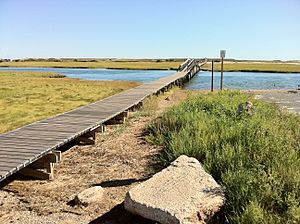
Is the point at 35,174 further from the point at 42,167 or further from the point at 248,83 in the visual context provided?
the point at 248,83

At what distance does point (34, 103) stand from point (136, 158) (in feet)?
41.2

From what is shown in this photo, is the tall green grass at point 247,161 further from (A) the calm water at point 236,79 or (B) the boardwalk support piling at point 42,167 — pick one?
(A) the calm water at point 236,79

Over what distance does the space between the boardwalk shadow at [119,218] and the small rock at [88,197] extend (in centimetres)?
40

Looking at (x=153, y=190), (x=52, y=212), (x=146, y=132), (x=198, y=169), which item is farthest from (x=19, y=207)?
(x=146, y=132)

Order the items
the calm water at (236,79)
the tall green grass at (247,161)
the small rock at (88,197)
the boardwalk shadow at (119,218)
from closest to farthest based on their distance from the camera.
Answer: the tall green grass at (247,161) → the boardwalk shadow at (119,218) → the small rock at (88,197) → the calm water at (236,79)

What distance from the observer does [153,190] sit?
4391 mm

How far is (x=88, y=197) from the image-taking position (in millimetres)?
5160

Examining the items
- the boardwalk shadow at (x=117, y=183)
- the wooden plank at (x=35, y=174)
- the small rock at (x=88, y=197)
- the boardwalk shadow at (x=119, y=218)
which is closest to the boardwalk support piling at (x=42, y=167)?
the wooden plank at (x=35, y=174)

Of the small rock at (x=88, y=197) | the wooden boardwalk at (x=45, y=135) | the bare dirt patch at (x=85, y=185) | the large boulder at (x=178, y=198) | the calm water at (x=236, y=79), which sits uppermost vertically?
the large boulder at (x=178, y=198)

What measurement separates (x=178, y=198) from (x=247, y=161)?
1.83 meters

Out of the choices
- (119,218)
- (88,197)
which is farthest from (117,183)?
(119,218)

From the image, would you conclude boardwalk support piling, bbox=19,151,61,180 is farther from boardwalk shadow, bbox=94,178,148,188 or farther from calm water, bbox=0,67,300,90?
calm water, bbox=0,67,300,90

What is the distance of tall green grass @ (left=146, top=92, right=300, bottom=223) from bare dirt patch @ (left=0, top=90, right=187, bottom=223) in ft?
2.13

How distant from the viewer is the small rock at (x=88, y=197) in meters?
5.10
